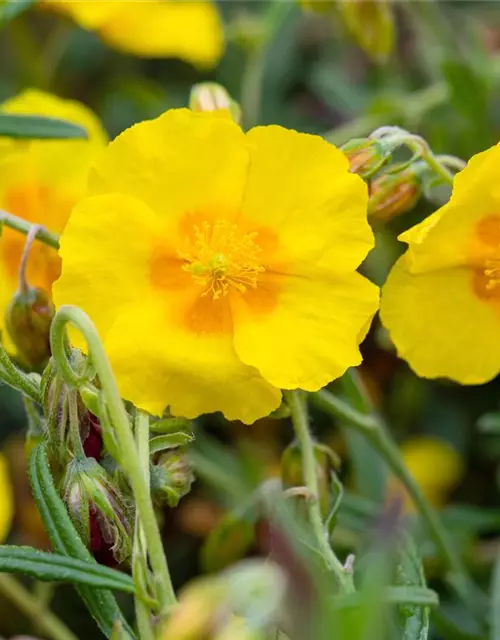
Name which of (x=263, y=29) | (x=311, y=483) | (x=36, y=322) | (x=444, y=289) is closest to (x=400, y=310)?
(x=444, y=289)

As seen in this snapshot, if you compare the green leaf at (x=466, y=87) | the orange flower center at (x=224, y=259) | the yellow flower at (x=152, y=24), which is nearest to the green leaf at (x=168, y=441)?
the orange flower center at (x=224, y=259)

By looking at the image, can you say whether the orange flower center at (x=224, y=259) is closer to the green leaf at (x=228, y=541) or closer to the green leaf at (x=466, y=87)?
the green leaf at (x=228, y=541)

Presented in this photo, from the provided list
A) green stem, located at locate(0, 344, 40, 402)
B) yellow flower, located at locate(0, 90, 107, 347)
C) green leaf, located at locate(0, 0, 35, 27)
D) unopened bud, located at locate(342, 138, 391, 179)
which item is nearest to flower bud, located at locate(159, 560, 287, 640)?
green stem, located at locate(0, 344, 40, 402)

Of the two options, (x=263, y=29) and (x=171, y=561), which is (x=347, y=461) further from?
(x=263, y=29)

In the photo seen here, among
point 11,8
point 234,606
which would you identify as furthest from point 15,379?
point 11,8

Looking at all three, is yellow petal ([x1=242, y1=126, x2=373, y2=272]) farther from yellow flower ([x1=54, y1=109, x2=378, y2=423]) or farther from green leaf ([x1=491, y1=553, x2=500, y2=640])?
green leaf ([x1=491, y1=553, x2=500, y2=640])

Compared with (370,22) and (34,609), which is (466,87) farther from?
(34,609)
